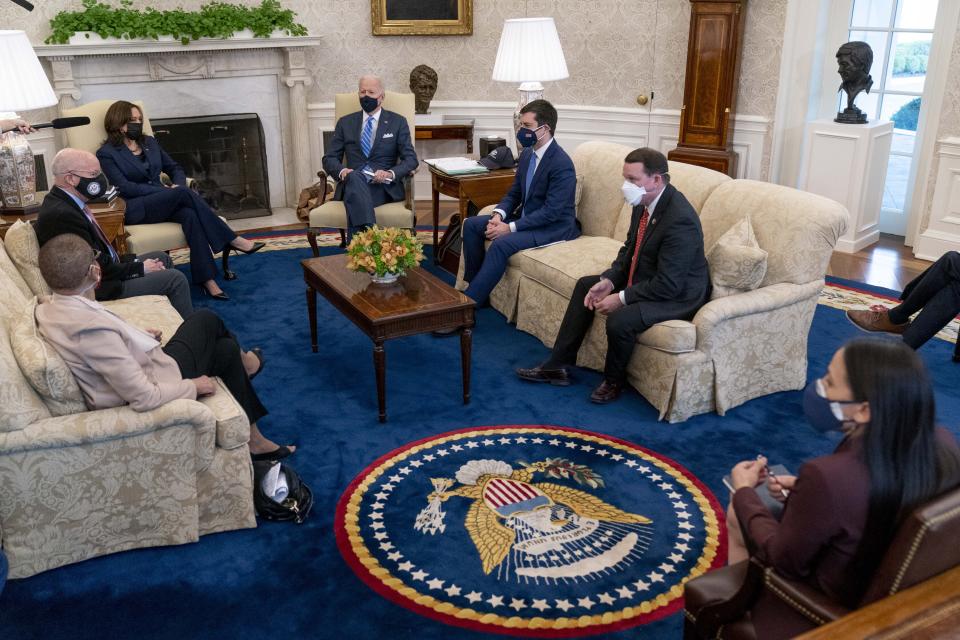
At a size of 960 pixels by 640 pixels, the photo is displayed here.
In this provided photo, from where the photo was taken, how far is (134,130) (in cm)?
573

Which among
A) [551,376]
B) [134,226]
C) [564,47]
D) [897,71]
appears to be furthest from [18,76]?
[897,71]

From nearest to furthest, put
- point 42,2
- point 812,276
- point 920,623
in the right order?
point 920,623, point 812,276, point 42,2

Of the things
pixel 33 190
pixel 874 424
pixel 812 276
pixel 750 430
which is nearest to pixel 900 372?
pixel 874 424

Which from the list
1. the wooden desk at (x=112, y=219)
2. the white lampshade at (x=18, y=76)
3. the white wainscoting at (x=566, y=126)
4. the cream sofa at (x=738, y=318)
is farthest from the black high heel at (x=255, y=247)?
the cream sofa at (x=738, y=318)

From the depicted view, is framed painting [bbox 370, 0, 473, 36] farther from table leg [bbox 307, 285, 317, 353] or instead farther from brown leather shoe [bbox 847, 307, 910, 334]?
brown leather shoe [bbox 847, 307, 910, 334]

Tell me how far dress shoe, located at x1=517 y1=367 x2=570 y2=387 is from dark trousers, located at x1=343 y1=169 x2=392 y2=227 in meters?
1.96

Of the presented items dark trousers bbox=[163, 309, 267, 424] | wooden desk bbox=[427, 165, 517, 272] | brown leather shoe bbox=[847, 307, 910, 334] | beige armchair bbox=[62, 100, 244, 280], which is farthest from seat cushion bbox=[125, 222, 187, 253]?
brown leather shoe bbox=[847, 307, 910, 334]

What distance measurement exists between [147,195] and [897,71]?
5.34m

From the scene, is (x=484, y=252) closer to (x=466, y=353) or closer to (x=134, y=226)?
(x=466, y=353)

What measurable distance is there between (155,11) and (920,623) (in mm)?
6599

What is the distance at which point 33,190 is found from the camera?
5031 millimetres

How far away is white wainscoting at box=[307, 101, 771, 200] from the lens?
7.46m

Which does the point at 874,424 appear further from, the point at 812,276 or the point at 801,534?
the point at 812,276

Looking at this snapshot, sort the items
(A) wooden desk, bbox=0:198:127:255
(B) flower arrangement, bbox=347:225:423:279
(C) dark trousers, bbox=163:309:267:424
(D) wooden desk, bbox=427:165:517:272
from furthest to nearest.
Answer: (D) wooden desk, bbox=427:165:517:272, (A) wooden desk, bbox=0:198:127:255, (B) flower arrangement, bbox=347:225:423:279, (C) dark trousers, bbox=163:309:267:424
